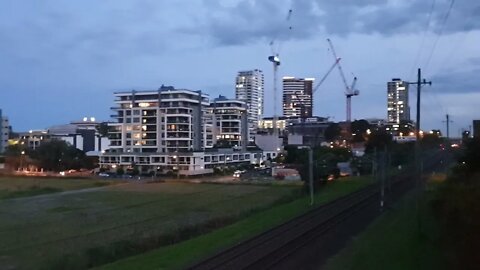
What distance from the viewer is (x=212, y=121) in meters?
133

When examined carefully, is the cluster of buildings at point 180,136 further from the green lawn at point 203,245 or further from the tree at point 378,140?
the green lawn at point 203,245

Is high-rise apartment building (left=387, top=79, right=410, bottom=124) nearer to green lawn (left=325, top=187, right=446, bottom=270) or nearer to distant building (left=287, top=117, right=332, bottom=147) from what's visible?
distant building (left=287, top=117, right=332, bottom=147)

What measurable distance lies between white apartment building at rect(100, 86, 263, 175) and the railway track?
216 feet

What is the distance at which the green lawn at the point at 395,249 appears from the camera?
1587cm

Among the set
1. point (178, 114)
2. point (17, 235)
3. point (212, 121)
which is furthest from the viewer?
point (212, 121)

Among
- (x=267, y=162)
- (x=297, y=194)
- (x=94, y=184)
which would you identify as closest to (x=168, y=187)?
(x=94, y=184)

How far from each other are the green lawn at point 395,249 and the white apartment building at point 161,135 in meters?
75.5

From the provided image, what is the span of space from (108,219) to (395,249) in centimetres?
2447

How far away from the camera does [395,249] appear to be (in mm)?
18328

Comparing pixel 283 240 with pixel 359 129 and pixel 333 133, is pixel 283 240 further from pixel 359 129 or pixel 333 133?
pixel 333 133

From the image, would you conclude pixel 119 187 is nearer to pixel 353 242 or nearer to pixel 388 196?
pixel 388 196

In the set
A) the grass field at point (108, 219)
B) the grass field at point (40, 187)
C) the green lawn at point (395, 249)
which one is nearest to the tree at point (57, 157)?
the grass field at point (40, 187)

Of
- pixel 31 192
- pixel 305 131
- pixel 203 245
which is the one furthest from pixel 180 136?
pixel 203 245

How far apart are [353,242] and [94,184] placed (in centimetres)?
5750
